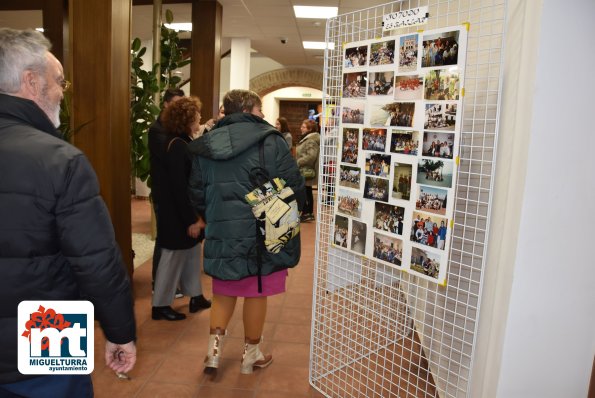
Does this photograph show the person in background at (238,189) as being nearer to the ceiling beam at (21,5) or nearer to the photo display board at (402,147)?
the photo display board at (402,147)

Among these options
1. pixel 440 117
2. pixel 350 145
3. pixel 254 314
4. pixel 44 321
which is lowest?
pixel 254 314

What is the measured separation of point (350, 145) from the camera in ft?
6.81

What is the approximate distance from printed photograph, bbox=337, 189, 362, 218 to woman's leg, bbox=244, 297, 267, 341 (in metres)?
0.66

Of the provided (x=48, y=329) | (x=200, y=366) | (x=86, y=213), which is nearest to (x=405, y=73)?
(x=86, y=213)

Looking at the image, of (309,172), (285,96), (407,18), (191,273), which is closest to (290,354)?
(191,273)

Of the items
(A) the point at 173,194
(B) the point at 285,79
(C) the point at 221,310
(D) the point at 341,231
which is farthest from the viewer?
(B) the point at 285,79

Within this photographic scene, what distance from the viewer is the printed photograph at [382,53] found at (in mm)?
Answer: 1843

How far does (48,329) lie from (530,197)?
142cm

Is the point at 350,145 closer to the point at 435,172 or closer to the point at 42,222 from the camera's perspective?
the point at 435,172

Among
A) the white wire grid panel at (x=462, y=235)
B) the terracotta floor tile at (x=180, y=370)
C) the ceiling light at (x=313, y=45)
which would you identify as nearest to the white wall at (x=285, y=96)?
the ceiling light at (x=313, y=45)

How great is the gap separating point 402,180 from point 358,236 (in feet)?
1.20

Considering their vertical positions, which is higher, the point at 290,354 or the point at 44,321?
the point at 44,321

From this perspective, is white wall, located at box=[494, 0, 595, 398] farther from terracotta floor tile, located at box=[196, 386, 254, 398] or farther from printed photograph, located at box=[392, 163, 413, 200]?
terracotta floor tile, located at box=[196, 386, 254, 398]

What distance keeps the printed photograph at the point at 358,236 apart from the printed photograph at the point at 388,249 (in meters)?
0.07
